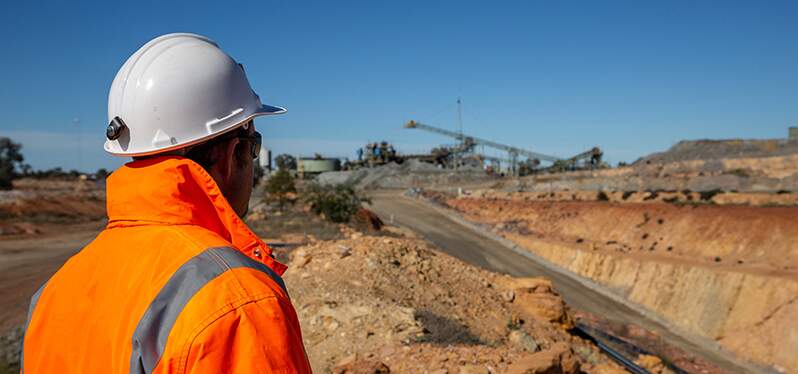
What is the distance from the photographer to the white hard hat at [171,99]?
6.18ft

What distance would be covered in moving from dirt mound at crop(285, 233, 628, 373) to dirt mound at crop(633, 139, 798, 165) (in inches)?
1537

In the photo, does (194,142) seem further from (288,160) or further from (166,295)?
(288,160)

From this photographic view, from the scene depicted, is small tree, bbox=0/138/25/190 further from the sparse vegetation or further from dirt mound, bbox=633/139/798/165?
dirt mound, bbox=633/139/798/165

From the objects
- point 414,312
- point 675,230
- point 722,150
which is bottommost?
point 675,230

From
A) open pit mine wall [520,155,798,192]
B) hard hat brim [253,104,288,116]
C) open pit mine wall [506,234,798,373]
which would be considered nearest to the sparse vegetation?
open pit mine wall [520,155,798,192]

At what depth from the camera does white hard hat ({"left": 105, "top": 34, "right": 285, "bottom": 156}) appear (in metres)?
1.88

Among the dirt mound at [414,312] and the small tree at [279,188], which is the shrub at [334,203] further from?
the dirt mound at [414,312]

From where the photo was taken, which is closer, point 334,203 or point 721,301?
point 721,301

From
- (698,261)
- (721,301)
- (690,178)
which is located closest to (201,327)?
(721,301)

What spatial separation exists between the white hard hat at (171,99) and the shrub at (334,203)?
25.0 m

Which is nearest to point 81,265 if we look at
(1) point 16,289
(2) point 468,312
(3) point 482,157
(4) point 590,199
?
(2) point 468,312

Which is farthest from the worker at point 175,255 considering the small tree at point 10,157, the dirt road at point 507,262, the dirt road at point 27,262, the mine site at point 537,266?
the small tree at point 10,157

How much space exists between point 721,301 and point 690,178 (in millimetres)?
21378

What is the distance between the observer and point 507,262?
2553 centimetres
